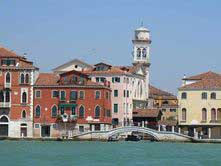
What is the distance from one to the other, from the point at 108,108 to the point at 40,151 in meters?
22.5

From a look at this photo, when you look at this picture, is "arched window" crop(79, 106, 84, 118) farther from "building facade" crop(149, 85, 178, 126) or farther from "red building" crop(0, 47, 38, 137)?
"building facade" crop(149, 85, 178, 126)

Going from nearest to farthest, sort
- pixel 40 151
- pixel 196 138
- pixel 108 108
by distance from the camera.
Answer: pixel 40 151
pixel 196 138
pixel 108 108

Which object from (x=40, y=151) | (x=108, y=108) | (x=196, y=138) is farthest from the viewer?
(x=108, y=108)

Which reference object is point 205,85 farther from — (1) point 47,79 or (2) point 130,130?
(1) point 47,79

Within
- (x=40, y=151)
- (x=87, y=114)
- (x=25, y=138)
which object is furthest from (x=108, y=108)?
(x=40, y=151)

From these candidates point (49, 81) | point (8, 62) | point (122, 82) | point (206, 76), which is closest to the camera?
point (8, 62)

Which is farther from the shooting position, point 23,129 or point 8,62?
point 23,129

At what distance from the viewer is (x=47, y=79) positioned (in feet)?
247

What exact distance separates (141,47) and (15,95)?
21.1m

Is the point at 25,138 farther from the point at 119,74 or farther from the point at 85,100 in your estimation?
the point at 119,74

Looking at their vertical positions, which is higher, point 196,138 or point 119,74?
point 119,74

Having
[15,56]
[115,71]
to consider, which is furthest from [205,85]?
[15,56]

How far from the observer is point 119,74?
256ft

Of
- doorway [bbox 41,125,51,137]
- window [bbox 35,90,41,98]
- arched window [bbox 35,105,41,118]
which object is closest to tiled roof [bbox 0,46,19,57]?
window [bbox 35,90,41,98]
